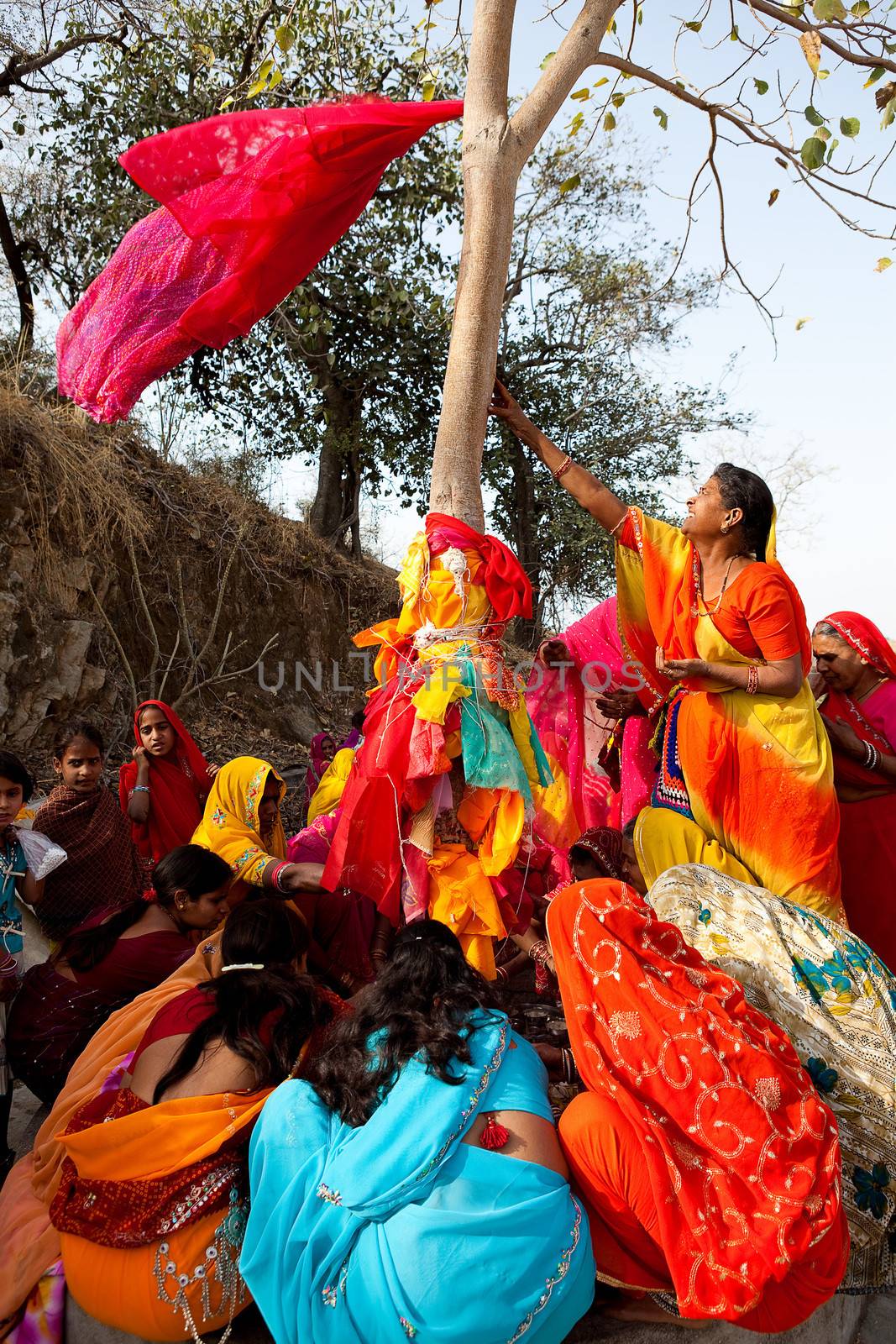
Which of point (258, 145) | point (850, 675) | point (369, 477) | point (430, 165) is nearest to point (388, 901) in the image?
point (850, 675)

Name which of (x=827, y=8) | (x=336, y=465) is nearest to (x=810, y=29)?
(x=827, y=8)

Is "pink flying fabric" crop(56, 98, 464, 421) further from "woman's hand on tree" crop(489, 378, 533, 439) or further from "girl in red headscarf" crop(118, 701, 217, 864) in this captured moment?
"girl in red headscarf" crop(118, 701, 217, 864)

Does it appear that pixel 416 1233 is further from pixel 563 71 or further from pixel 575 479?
pixel 563 71

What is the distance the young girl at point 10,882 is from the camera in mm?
3146

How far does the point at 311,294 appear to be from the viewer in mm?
9820

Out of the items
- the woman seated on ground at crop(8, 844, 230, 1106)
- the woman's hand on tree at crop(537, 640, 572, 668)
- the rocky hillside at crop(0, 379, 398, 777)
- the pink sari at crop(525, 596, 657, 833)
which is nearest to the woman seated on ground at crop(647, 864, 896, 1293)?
the pink sari at crop(525, 596, 657, 833)

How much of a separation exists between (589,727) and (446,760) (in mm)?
1182

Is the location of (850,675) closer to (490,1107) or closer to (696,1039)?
(696,1039)

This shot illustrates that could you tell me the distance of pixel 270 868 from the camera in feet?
13.0

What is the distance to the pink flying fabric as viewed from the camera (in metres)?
3.38

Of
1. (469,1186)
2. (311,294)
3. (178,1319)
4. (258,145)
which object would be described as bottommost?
(178,1319)

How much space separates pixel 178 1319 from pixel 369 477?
10750 millimetres

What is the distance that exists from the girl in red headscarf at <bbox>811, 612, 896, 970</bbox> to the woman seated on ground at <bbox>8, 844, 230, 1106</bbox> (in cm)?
239

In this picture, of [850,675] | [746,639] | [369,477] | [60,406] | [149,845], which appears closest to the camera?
[746,639]
